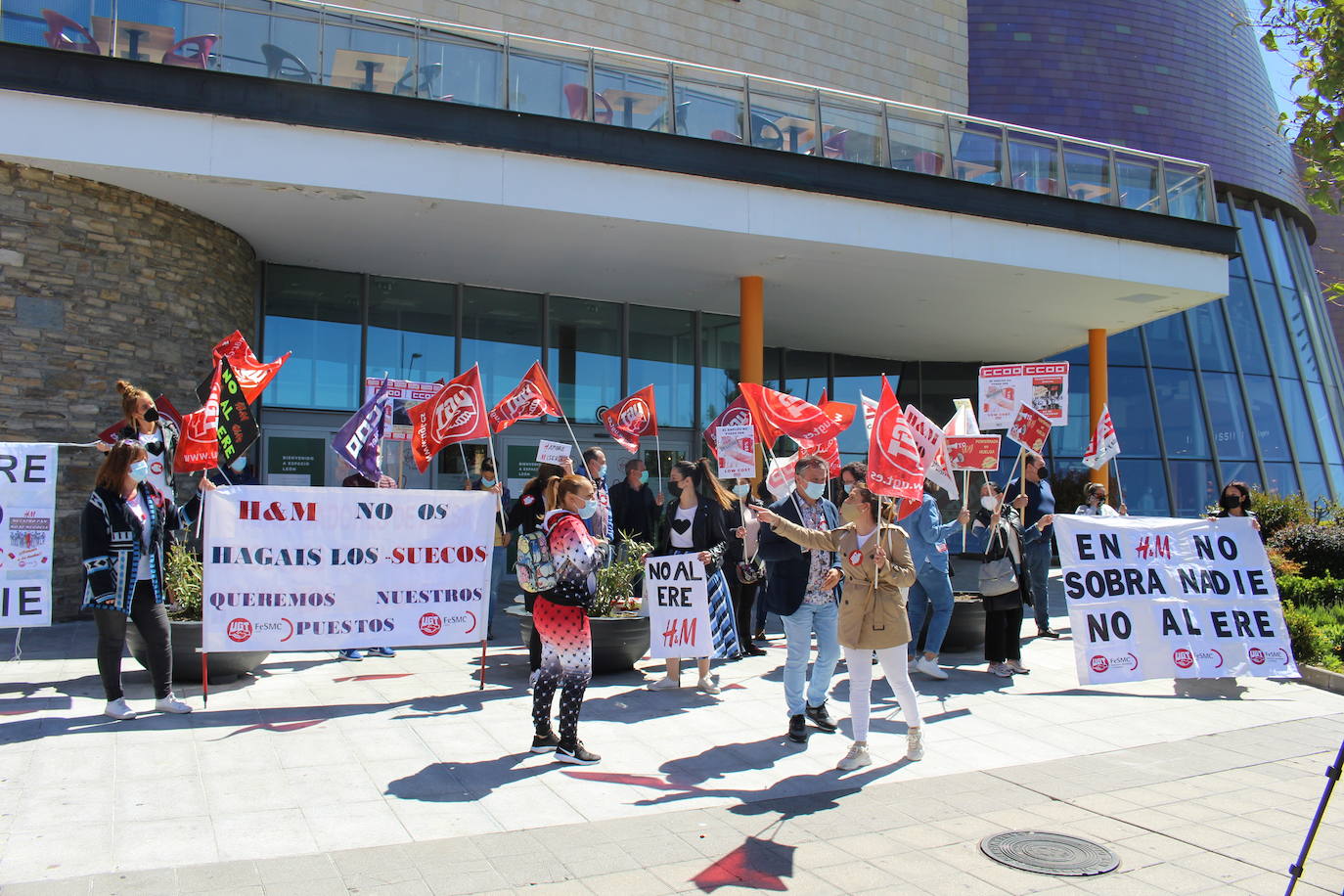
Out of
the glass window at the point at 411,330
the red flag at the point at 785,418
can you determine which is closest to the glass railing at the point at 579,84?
the glass window at the point at 411,330

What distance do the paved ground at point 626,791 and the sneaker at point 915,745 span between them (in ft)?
0.27

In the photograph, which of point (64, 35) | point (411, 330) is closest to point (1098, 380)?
point (411, 330)

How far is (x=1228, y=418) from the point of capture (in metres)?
26.4

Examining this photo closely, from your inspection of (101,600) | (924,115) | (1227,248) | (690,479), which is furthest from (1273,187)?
(101,600)

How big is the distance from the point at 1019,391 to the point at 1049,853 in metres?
6.13

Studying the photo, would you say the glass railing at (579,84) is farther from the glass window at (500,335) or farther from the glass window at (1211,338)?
the glass window at (1211,338)

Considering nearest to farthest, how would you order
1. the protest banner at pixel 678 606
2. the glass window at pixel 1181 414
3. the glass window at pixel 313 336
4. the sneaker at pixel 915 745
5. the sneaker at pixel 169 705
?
the sneaker at pixel 915 745, the sneaker at pixel 169 705, the protest banner at pixel 678 606, the glass window at pixel 313 336, the glass window at pixel 1181 414

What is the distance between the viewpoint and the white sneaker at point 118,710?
253 inches

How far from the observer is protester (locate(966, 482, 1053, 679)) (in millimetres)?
8648

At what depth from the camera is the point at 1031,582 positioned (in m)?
11.3

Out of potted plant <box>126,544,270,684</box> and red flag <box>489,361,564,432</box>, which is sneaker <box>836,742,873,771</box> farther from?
red flag <box>489,361,564,432</box>

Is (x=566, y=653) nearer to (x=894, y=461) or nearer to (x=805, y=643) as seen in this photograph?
(x=805, y=643)

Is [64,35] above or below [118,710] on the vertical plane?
above

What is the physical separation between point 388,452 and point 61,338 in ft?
16.5
